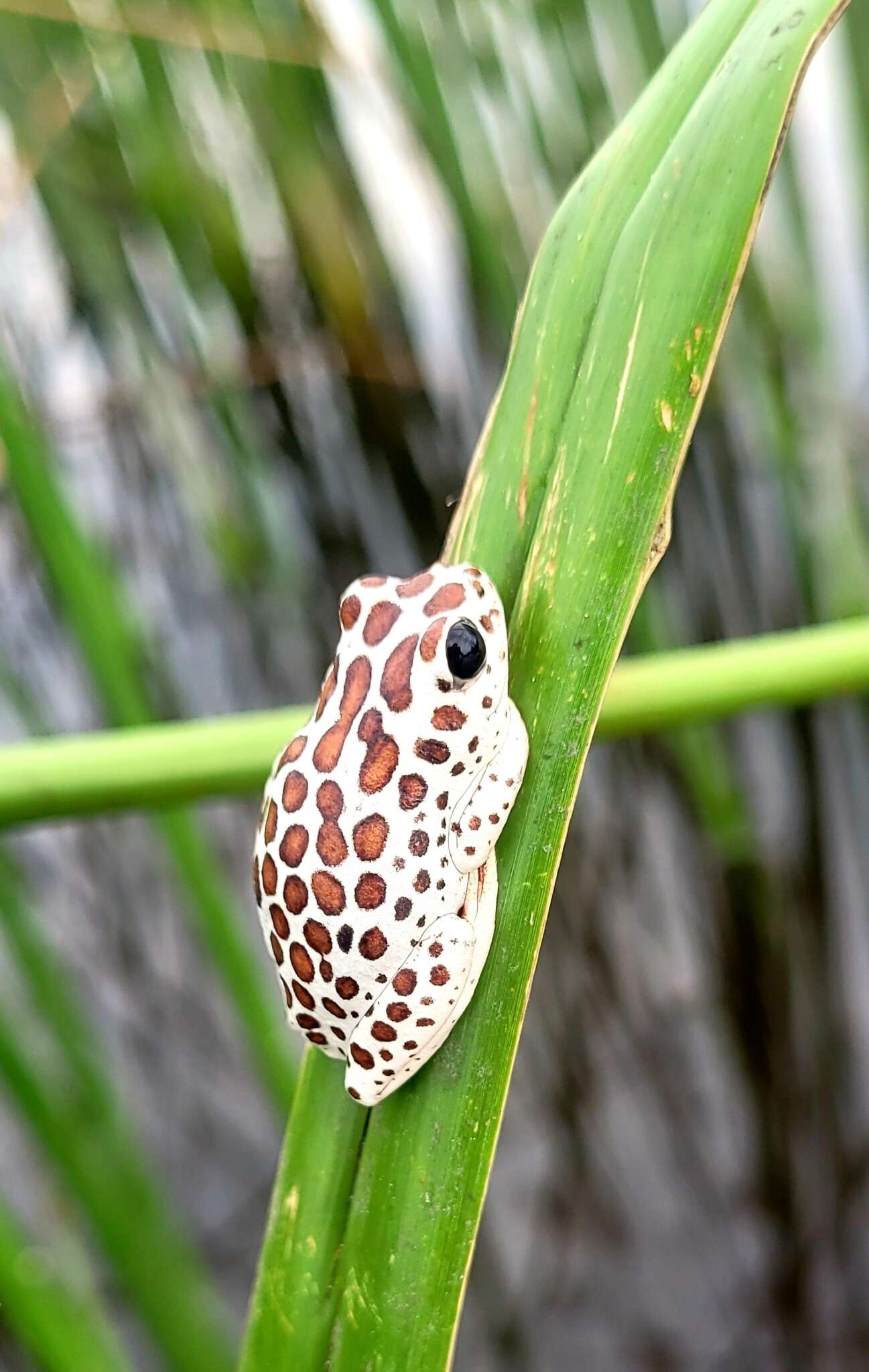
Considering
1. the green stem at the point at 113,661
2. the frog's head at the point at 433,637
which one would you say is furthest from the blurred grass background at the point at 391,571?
the frog's head at the point at 433,637

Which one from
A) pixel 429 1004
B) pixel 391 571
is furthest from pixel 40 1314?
pixel 391 571

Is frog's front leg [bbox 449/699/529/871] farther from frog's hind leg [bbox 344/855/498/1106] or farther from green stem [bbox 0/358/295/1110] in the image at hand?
green stem [bbox 0/358/295/1110]

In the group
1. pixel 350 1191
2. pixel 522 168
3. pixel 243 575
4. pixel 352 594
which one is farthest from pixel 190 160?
pixel 350 1191

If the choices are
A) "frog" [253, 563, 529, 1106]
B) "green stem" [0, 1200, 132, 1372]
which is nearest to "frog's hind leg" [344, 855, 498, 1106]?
"frog" [253, 563, 529, 1106]

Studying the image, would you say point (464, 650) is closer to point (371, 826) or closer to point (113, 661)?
point (371, 826)

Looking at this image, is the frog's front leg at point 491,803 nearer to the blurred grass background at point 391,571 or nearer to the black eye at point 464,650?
the black eye at point 464,650

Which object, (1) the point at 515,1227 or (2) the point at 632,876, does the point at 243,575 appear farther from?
(1) the point at 515,1227
